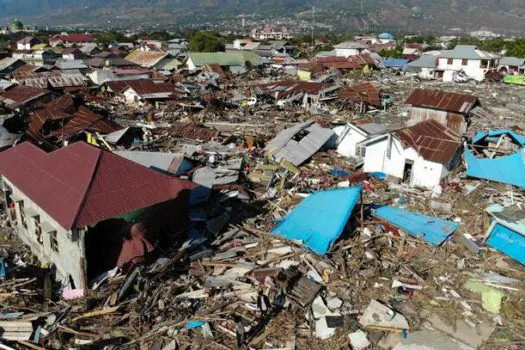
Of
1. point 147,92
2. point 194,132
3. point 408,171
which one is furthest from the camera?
point 147,92

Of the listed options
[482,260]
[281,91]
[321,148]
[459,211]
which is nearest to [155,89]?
[281,91]

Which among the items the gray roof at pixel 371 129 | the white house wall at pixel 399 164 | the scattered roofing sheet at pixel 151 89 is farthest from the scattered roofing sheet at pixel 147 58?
the white house wall at pixel 399 164

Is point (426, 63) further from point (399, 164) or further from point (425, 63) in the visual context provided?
point (399, 164)

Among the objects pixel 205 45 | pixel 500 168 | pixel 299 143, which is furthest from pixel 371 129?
pixel 205 45

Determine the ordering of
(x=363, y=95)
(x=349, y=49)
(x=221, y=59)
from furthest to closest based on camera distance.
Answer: (x=349, y=49) < (x=221, y=59) < (x=363, y=95)

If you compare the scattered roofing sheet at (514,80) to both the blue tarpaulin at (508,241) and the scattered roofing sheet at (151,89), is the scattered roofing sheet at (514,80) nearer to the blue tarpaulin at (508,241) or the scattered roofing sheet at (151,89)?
the scattered roofing sheet at (151,89)

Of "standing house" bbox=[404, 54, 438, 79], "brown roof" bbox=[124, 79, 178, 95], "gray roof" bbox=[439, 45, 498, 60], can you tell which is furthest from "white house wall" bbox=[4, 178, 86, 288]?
"gray roof" bbox=[439, 45, 498, 60]
